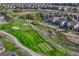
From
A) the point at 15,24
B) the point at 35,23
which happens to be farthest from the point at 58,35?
the point at 15,24

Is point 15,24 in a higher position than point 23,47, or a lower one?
higher

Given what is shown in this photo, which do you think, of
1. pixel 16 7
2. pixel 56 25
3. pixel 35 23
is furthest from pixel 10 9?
pixel 56 25

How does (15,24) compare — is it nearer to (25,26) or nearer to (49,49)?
(25,26)

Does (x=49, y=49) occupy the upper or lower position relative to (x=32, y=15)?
lower

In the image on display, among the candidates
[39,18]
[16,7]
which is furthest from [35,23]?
[16,7]

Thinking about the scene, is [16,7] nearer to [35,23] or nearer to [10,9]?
[10,9]
